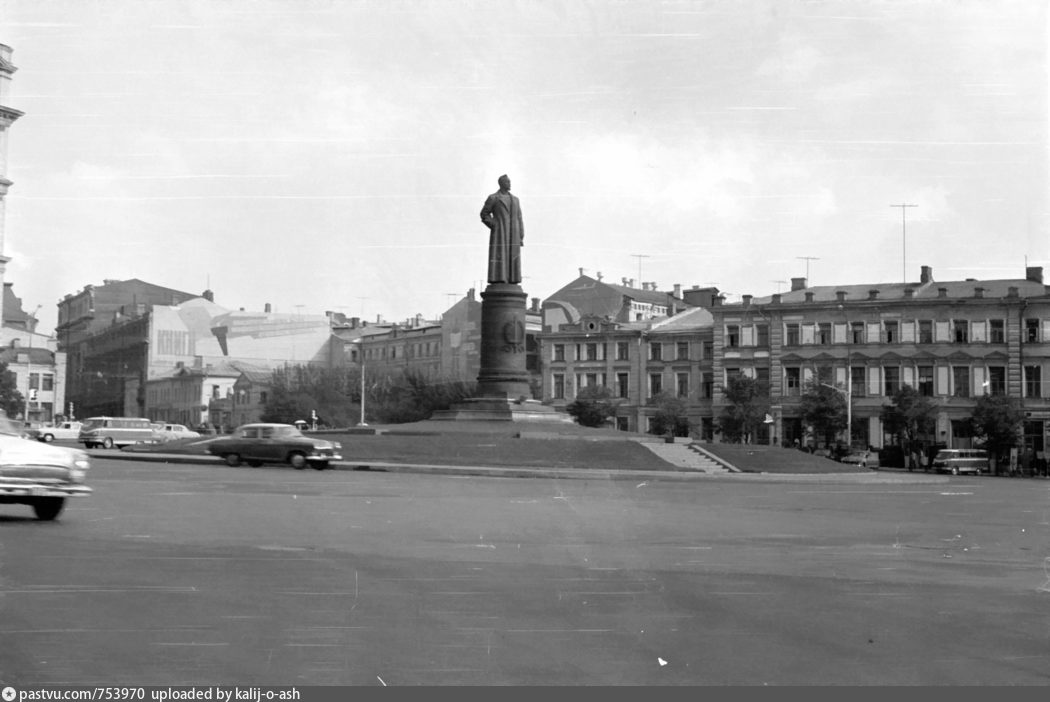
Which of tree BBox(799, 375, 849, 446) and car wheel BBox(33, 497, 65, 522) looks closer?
car wheel BBox(33, 497, 65, 522)

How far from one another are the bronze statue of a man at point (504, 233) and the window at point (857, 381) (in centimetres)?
4281

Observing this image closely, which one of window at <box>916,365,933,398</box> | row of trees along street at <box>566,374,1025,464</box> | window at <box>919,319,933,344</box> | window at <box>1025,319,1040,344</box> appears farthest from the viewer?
window at <box>919,319,933,344</box>

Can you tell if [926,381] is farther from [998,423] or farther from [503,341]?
[503,341]

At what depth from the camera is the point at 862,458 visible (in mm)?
68000

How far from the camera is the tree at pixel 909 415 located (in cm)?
7456

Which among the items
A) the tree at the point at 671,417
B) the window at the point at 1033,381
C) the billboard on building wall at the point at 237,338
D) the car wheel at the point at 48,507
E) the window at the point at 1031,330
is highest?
the billboard on building wall at the point at 237,338

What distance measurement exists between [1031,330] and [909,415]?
1065 cm

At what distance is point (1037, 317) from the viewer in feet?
254

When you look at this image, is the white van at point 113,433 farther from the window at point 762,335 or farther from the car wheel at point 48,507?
the car wheel at point 48,507

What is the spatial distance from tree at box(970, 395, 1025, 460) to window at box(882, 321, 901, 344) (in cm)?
974

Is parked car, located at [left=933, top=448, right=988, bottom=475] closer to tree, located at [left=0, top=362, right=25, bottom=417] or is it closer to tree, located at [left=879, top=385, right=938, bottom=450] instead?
tree, located at [left=879, top=385, right=938, bottom=450]

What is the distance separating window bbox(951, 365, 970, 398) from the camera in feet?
259

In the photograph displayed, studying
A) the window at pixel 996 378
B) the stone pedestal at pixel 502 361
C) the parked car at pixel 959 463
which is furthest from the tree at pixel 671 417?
the stone pedestal at pixel 502 361

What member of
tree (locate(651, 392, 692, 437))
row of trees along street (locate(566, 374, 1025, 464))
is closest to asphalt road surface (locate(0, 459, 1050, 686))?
row of trees along street (locate(566, 374, 1025, 464))
